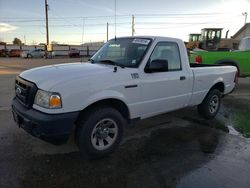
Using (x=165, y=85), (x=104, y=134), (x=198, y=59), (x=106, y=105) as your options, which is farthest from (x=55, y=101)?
(x=198, y=59)

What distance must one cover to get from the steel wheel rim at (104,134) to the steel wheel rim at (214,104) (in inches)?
121

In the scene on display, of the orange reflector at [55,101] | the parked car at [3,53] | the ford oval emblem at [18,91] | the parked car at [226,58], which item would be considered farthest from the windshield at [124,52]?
the parked car at [3,53]

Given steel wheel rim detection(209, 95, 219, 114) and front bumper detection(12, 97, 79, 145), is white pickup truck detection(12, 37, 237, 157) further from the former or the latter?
steel wheel rim detection(209, 95, 219, 114)

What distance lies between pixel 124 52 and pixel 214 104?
2933 mm

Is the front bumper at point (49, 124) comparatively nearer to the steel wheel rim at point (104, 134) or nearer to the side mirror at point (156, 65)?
the steel wheel rim at point (104, 134)

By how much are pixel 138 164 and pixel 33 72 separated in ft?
7.13

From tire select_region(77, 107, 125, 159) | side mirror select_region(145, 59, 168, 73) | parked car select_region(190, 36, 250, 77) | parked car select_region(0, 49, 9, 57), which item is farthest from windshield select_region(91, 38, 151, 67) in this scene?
parked car select_region(0, 49, 9, 57)

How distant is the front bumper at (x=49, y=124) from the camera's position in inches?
134

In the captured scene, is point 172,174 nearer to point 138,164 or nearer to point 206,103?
point 138,164

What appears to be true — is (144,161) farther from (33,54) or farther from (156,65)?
(33,54)

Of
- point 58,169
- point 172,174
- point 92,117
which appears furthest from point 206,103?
point 58,169

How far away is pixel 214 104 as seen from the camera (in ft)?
20.9

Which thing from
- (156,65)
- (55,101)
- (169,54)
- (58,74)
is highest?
(169,54)

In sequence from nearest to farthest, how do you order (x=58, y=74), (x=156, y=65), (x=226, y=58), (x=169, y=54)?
1. (x=58, y=74)
2. (x=156, y=65)
3. (x=169, y=54)
4. (x=226, y=58)
